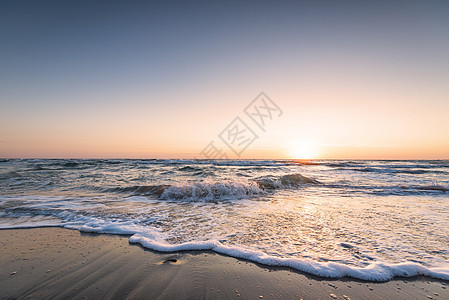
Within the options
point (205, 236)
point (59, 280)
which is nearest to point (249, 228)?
point (205, 236)

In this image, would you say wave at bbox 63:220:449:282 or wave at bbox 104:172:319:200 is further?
wave at bbox 104:172:319:200

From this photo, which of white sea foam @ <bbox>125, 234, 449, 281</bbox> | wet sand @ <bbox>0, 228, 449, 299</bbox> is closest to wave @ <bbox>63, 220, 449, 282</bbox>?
white sea foam @ <bbox>125, 234, 449, 281</bbox>

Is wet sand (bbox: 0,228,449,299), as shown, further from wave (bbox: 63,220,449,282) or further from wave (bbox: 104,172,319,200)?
wave (bbox: 104,172,319,200)

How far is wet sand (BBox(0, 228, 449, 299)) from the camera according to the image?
2.34m

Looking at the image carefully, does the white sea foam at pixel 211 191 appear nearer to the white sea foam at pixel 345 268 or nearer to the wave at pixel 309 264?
the wave at pixel 309 264

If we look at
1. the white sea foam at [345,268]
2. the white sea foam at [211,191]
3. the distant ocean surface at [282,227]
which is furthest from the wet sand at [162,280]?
the white sea foam at [211,191]

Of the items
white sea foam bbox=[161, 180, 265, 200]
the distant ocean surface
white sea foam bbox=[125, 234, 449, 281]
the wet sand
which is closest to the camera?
the wet sand

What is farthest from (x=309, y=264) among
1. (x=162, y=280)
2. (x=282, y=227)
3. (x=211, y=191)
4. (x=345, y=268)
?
(x=211, y=191)

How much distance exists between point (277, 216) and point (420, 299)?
3.30 m

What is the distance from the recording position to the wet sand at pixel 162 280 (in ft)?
7.69

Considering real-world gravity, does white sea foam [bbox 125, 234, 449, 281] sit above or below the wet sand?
above

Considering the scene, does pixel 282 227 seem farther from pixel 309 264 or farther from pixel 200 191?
pixel 200 191

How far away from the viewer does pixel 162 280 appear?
2.61 metres

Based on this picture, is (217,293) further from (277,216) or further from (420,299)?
(277,216)
